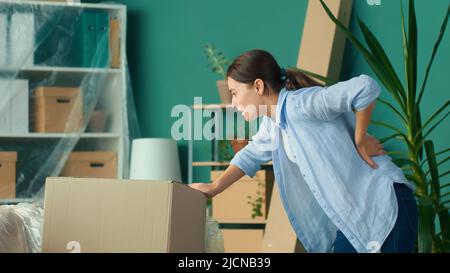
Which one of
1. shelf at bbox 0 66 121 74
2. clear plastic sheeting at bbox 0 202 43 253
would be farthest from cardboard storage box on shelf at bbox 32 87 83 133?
clear plastic sheeting at bbox 0 202 43 253

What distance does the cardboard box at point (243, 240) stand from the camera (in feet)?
14.2

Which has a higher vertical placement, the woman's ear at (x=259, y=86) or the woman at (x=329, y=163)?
the woman's ear at (x=259, y=86)

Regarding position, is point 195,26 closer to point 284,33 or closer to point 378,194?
point 284,33

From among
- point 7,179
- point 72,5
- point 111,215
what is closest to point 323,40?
point 72,5

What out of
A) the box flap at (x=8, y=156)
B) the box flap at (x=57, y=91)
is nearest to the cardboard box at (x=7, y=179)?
the box flap at (x=8, y=156)

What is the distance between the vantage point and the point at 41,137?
14.9ft

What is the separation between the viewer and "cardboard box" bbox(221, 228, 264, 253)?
14.2ft

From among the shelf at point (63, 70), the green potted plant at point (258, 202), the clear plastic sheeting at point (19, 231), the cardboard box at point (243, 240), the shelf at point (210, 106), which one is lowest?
the cardboard box at point (243, 240)

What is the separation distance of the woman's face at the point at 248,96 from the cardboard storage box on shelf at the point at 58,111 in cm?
245

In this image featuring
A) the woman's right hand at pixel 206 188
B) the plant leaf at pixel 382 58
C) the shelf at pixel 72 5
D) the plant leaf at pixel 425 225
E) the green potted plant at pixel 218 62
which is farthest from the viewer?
the green potted plant at pixel 218 62

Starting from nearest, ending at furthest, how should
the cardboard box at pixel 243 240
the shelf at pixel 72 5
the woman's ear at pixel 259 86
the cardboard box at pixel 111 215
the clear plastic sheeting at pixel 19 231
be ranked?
1. the cardboard box at pixel 111 215
2. the clear plastic sheeting at pixel 19 231
3. the woman's ear at pixel 259 86
4. the cardboard box at pixel 243 240
5. the shelf at pixel 72 5

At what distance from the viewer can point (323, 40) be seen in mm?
4262

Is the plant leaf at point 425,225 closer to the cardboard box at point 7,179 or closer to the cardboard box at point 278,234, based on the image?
the cardboard box at point 278,234

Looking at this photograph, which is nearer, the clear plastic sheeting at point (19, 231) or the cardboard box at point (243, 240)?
the clear plastic sheeting at point (19, 231)
